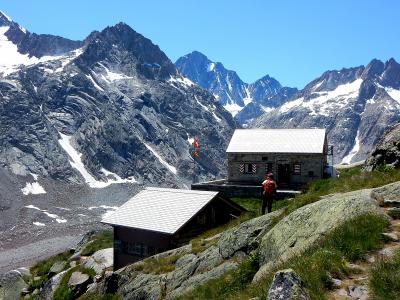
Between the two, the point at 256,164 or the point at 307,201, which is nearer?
the point at 307,201

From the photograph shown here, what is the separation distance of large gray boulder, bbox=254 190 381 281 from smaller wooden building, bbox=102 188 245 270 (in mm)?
16565

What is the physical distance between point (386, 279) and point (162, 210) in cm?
2598

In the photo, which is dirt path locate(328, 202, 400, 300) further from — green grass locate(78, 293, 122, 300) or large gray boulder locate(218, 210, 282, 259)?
green grass locate(78, 293, 122, 300)

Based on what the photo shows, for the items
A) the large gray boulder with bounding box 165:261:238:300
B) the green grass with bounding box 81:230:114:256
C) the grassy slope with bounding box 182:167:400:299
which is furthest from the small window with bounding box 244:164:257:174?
the grassy slope with bounding box 182:167:400:299

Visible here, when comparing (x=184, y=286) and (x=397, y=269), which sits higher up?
(x=397, y=269)

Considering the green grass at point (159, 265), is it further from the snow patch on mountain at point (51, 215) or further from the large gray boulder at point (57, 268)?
the snow patch on mountain at point (51, 215)

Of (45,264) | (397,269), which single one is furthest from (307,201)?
(45,264)

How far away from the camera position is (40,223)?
154875mm

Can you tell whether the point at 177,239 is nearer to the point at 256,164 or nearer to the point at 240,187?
the point at 240,187

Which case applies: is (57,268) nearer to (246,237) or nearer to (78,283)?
(78,283)

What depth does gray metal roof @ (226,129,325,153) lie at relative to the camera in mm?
52750

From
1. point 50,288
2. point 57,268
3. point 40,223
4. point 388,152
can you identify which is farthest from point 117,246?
point 40,223

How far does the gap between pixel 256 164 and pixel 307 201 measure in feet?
117

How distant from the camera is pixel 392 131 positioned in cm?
2906
